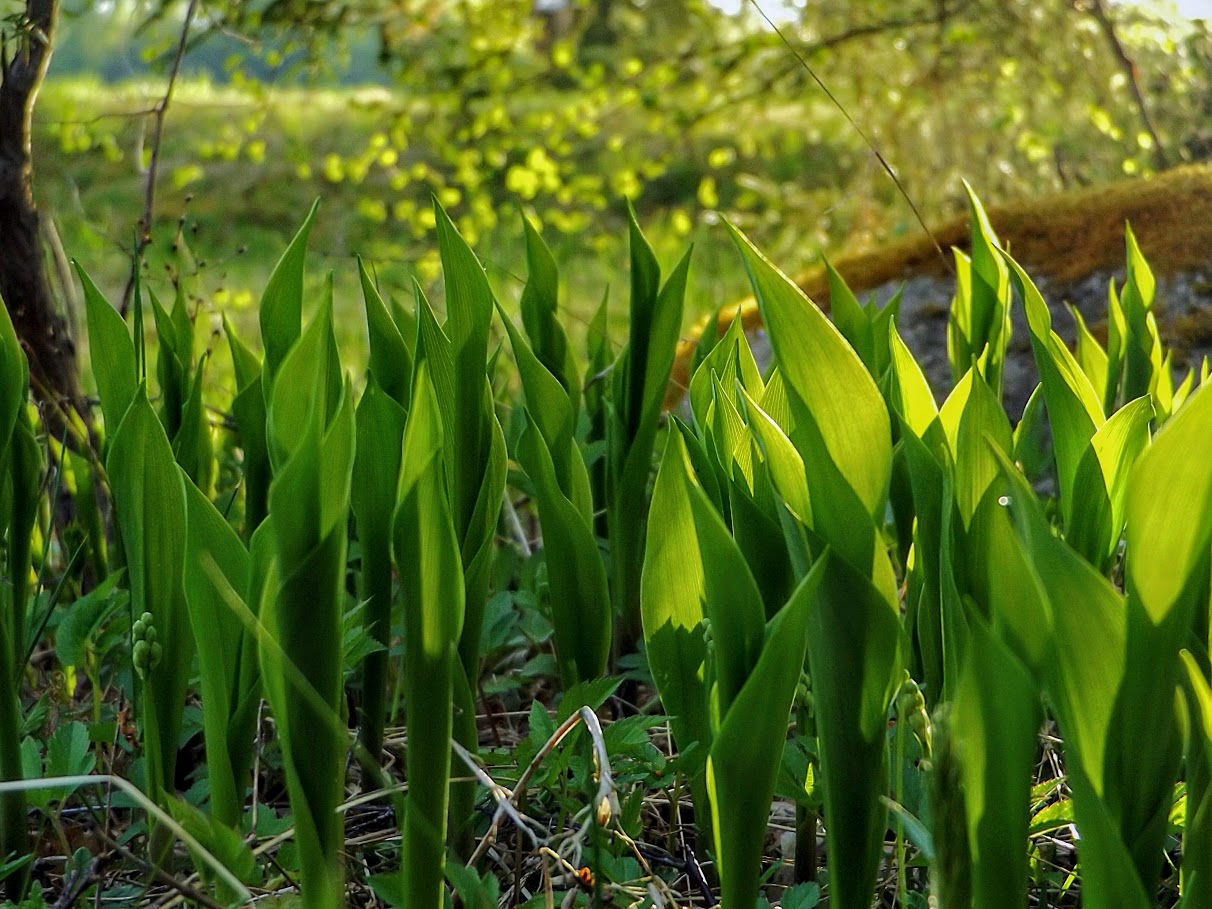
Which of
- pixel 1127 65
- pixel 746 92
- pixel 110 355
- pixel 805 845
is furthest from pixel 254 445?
pixel 746 92

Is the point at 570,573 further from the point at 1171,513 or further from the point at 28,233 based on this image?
the point at 28,233

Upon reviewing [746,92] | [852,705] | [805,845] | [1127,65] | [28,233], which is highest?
[746,92]

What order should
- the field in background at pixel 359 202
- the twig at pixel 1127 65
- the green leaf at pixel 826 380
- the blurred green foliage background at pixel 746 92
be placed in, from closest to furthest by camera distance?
1. the green leaf at pixel 826 380
2. the twig at pixel 1127 65
3. the blurred green foliage background at pixel 746 92
4. the field in background at pixel 359 202

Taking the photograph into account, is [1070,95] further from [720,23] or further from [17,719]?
[17,719]

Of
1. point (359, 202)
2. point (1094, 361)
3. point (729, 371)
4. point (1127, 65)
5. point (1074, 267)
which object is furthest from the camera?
point (359, 202)

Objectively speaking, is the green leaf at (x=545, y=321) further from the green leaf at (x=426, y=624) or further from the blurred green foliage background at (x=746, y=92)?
the blurred green foliage background at (x=746, y=92)

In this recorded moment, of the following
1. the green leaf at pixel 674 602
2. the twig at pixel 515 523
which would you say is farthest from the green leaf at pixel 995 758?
the twig at pixel 515 523

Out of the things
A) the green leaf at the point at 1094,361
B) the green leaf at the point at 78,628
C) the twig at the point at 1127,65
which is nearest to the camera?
the green leaf at the point at 78,628

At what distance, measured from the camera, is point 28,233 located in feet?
4.69

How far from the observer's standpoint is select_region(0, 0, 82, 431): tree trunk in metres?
1.34

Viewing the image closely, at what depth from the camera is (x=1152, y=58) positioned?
3.94m

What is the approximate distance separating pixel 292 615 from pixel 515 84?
3618mm

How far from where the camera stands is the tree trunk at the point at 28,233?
1.34 metres

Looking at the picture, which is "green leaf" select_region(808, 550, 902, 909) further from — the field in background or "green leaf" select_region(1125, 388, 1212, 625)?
the field in background
